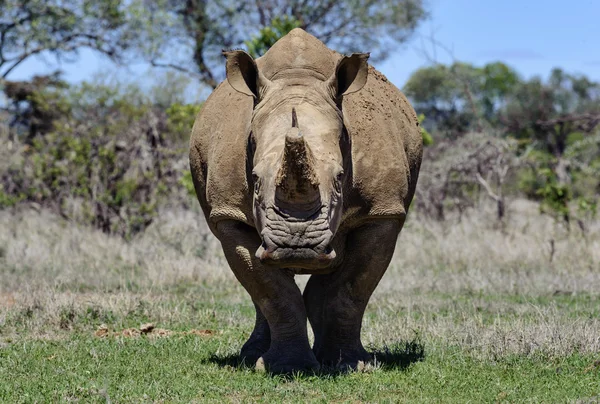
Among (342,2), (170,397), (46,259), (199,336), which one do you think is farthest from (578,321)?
(342,2)

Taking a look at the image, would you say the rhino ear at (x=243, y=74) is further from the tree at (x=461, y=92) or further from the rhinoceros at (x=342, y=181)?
the tree at (x=461, y=92)

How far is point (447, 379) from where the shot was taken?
662 cm

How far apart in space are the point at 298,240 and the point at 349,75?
1668 mm

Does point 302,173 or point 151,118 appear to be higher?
point 151,118

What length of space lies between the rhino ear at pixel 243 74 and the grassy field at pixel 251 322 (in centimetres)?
192

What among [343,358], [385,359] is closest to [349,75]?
[343,358]

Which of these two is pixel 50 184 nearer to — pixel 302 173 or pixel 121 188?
pixel 121 188

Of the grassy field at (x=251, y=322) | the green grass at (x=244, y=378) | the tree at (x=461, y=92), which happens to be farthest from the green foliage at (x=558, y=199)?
the tree at (x=461, y=92)

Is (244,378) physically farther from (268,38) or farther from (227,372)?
(268,38)

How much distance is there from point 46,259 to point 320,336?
7.25 meters

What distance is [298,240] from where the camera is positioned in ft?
18.2

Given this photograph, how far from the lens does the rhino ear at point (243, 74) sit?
6742 mm

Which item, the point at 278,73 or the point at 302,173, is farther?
the point at 278,73

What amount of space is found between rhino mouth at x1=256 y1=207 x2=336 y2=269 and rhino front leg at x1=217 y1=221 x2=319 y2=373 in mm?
1218
